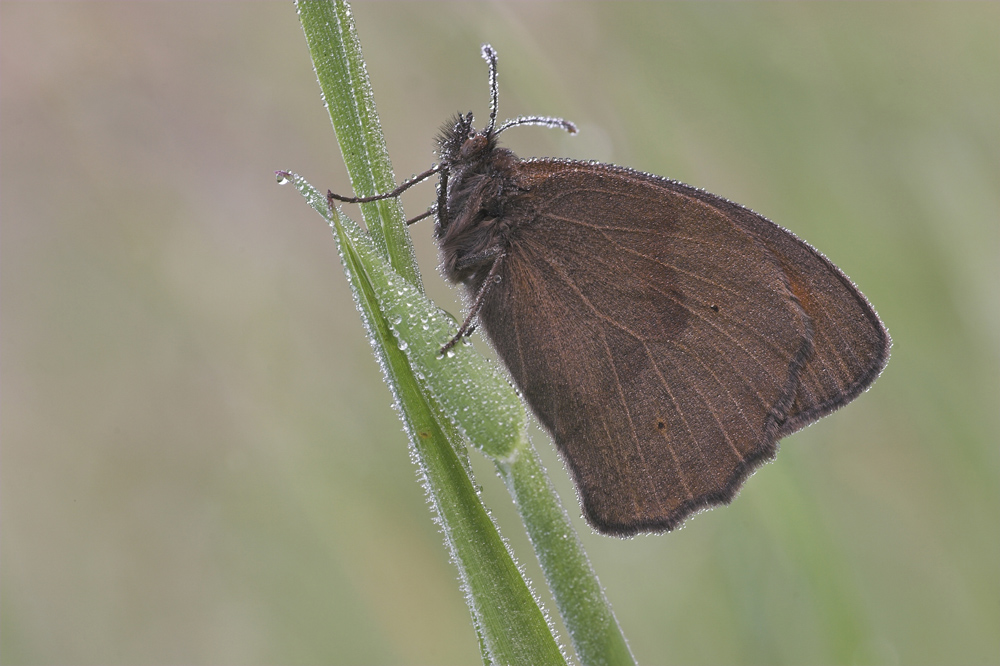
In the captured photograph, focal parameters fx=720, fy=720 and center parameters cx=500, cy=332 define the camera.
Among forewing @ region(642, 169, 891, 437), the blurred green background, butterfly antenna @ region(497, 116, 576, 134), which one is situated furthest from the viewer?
the blurred green background

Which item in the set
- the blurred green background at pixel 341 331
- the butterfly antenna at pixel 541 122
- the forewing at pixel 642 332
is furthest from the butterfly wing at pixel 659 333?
the blurred green background at pixel 341 331

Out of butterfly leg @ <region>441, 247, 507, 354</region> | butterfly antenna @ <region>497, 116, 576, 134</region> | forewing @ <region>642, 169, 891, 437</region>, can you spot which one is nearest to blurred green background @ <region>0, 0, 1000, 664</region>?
butterfly antenna @ <region>497, 116, 576, 134</region>

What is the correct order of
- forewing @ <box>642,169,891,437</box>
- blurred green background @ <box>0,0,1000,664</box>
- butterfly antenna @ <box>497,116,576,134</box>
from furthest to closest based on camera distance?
blurred green background @ <box>0,0,1000,664</box> < butterfly antenna @ <box>497,116,576,134</box> < forewing @ <box>642,169,891,437</box>

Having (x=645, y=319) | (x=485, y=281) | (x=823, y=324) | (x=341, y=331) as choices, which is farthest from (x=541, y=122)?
(x=341, y=331)

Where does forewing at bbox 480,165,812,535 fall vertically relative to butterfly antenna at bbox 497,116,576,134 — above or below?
below

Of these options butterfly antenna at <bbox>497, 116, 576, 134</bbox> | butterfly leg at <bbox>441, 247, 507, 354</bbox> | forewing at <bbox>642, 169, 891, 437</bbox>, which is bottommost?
forewing at <bbox>642, 169, 891, 437</bbox>

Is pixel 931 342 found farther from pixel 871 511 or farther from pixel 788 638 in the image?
pixel 788 638

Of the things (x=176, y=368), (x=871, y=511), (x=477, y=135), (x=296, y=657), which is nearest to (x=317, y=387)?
(x=176, y=368)

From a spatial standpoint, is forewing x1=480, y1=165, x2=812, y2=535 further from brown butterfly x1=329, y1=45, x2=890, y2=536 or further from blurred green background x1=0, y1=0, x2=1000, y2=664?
blurred green background x1=0, y1=0, x2=1000, y2=664

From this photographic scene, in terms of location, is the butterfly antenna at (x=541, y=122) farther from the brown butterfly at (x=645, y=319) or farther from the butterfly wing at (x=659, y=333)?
the butterfly wing at (x=659, y=333)
